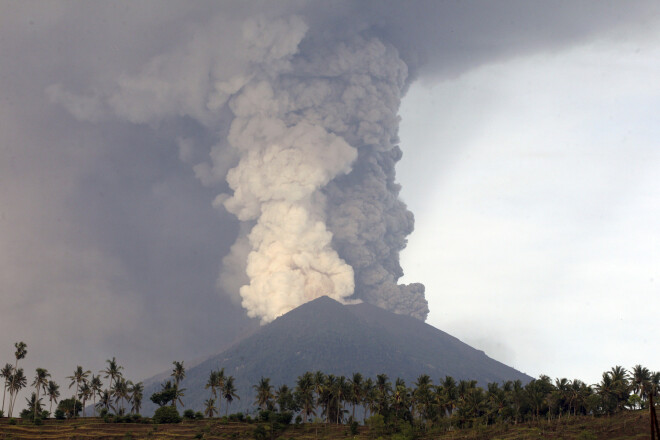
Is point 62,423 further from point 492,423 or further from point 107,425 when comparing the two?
point 492,423

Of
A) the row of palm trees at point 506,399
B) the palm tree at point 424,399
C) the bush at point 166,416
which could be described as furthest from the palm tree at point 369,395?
the bush at point 166,416

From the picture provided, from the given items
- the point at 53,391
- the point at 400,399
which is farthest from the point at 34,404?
the point at 400,399

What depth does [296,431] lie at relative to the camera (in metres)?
134

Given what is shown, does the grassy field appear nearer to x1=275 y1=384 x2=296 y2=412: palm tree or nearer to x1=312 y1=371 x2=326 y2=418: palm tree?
x1=312 y1=371 x2=326 y2=418: palm tree

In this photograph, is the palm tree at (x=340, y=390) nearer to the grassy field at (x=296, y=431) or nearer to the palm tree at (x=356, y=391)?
the palm tree at (x=356, y=391)

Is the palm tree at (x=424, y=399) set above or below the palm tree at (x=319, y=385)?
below

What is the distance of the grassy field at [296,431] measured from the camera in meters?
108

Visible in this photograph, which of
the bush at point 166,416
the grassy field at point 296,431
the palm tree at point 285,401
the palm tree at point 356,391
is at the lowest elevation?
the grassy field at point 296,431

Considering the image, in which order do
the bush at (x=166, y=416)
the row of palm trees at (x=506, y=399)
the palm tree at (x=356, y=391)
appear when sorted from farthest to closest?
the palm tree at (x=356, y=391) < the bush at (x=166, y=416) < the row of palm trees at (x=506, y=399)

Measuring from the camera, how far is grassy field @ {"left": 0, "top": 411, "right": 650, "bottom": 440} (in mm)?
107688

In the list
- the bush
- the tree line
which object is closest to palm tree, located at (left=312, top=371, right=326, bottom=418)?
the tree line

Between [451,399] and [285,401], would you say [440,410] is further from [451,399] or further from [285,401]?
[285,401]

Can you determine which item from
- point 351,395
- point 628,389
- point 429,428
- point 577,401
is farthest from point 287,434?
point 628,389

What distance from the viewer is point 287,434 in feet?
430
